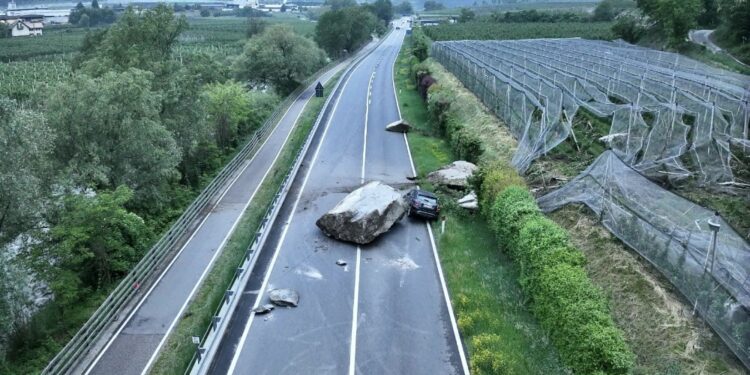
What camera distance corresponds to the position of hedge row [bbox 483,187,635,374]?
630 inches

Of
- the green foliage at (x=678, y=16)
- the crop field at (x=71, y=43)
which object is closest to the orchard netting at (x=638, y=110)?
the green foliage at (x=678, y=16)

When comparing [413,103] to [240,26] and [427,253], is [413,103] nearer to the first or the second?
[427,253]

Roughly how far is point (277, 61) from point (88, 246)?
49.9 metres

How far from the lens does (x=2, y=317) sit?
19.4 metres

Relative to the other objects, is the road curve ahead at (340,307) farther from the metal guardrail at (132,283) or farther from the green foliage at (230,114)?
the green foliage at (230,114)

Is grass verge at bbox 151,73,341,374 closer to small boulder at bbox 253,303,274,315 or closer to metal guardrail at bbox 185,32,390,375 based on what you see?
metal guardrail at bbox 185,32,390,375

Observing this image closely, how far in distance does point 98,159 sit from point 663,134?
29957 mm

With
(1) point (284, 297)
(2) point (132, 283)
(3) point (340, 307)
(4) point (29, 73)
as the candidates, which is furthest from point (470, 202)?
(4) point (29, 73)

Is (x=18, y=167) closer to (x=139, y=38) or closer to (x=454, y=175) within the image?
(x=139, y=38)

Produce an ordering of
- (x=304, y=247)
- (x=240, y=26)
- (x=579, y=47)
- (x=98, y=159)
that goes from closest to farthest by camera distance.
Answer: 1. (x=304, y=247)
2. (x=98, y=159)
3. (x=579, y=47)
4. (x=240, y=26)

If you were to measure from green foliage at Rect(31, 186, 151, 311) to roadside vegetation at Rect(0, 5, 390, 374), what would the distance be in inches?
2.4

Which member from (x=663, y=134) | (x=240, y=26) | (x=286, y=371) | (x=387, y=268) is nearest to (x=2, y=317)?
(x=286, y=371)

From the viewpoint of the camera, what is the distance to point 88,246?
87.0 feet

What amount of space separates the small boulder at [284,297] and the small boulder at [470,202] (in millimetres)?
12166
